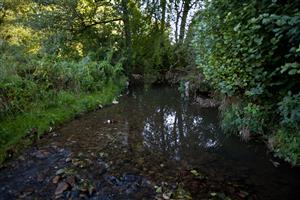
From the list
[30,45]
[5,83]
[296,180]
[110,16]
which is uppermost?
[110,16]


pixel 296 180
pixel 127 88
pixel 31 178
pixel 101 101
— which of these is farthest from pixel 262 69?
pixel 127 88

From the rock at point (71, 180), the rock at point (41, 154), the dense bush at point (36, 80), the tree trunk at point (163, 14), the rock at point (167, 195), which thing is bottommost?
the rock at point (167, 195)

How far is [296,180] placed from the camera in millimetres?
4871

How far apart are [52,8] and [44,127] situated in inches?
337

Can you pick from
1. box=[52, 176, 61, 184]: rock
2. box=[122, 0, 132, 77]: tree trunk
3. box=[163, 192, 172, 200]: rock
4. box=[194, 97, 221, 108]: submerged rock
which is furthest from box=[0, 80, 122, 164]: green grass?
box=[122, 0, 132, 77]: tree trunk

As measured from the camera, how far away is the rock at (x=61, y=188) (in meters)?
4.48

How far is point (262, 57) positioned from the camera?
3.90m

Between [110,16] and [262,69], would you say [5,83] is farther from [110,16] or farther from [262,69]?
[110,16]

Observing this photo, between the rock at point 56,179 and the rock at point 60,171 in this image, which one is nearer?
the rock at point 56,179

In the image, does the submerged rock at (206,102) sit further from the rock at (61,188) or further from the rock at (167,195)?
the rock at (61,188)

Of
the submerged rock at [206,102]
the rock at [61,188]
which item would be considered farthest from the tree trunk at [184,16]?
the rock at [61,188]

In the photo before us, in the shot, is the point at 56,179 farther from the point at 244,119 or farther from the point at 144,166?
the point at 244,119

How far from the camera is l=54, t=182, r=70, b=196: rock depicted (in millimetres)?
4480

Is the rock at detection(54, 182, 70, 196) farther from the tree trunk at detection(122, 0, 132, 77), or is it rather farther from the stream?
the tree trunk at detection(122, 0, 132, 77)
